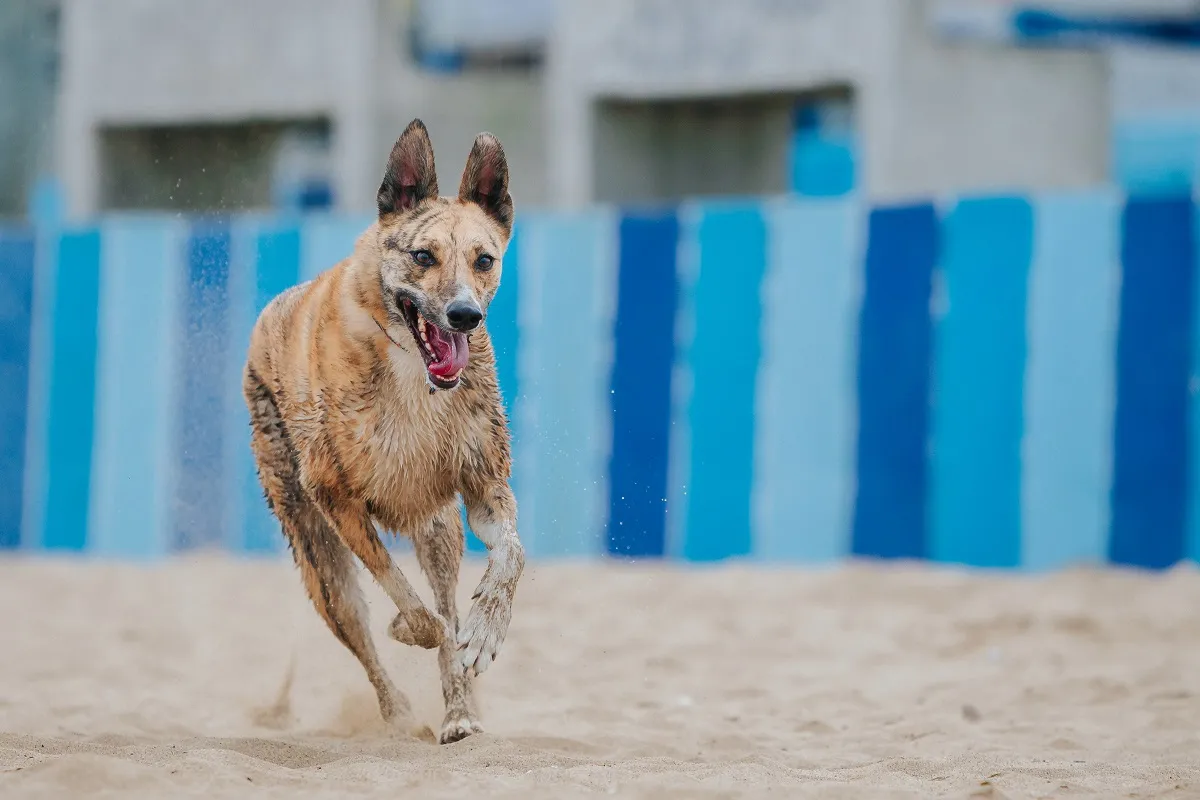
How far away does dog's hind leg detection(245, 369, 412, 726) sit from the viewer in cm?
507

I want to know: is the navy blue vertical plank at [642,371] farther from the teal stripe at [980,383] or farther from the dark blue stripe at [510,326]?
the teal stripe at [980,383]

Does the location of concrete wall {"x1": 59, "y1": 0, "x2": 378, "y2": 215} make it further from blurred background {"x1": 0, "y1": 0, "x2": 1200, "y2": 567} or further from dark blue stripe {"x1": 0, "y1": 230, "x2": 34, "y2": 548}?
dark blue stripe {"x1": 0, "y1": 230, "x2": 34, "y2": 548}

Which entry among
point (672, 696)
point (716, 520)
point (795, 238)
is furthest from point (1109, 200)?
point (672, 696)

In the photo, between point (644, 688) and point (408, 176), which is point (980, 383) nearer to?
point (644, 688)

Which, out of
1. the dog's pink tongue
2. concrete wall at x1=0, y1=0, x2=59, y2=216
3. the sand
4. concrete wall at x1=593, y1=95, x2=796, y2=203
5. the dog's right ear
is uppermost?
concrete wall at x1=0, y1=0, x2=59, y2=216

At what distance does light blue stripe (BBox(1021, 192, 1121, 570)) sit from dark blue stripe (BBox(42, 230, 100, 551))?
539 centimetres

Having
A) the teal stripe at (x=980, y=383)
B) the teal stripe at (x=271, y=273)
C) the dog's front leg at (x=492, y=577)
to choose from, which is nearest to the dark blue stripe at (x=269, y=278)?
the teal stripe at (x=271, y=273)

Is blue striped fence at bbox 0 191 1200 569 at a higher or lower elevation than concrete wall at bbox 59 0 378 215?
lower

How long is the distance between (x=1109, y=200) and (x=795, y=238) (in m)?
1.60

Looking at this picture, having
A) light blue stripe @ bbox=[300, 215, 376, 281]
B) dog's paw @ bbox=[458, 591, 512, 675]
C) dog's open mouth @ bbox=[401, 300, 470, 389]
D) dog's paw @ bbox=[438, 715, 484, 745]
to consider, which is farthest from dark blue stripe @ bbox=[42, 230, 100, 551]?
dog's paw @ bbox=[458, 591, 512, 675]

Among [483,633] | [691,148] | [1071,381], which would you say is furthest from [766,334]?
[691,148]

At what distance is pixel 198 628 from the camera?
Result: 7477 mm

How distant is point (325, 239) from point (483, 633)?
16.0 feet

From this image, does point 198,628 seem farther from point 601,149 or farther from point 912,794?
point 601,149
